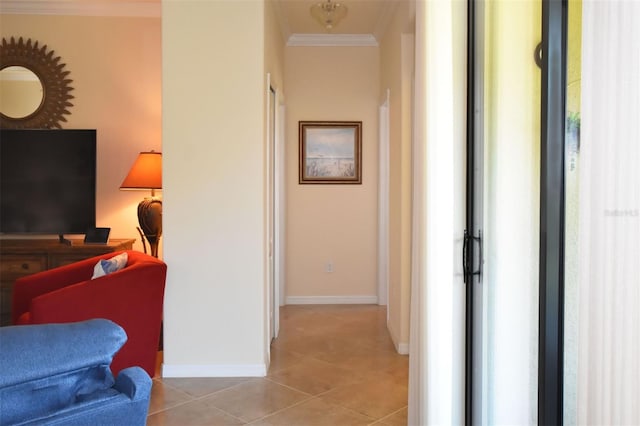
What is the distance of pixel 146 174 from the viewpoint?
4391 mm

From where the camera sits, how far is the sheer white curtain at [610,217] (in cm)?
148

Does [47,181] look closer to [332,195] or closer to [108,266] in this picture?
[108,266]

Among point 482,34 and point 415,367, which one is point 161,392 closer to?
point 415,367

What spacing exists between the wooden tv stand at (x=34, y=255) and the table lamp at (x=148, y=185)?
0.30 m

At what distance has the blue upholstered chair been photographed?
A: 1.02 meters

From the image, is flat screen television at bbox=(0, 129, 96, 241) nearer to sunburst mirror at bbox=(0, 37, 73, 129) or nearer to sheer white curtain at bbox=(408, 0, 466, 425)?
sunburst mirror at bbox=(0, 37, 73, 129)

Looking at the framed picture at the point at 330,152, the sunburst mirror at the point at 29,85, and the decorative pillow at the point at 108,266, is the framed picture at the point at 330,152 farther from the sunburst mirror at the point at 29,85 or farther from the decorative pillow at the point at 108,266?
the decorative pillow at the point at 108,266

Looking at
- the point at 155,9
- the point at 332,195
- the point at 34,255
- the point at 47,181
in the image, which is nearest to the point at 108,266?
the point at 34,255

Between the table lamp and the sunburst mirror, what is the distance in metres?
1.09

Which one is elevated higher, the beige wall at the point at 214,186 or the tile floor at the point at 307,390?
the beige wall at the point at 214,186

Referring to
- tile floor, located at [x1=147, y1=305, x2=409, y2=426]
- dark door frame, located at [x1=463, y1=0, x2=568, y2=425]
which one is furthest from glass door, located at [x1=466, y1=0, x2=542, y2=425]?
tile floor, located at [x1=147, y1=305, x2=409, y2=426]

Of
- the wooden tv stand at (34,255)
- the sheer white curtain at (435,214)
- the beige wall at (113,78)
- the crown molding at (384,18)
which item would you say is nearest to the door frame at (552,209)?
the sheer white curtain at (435,214)

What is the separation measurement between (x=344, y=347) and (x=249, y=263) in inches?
47.3

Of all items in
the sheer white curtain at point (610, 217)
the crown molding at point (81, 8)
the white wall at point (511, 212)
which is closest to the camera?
the sheer white curtain at point (610, 217)
